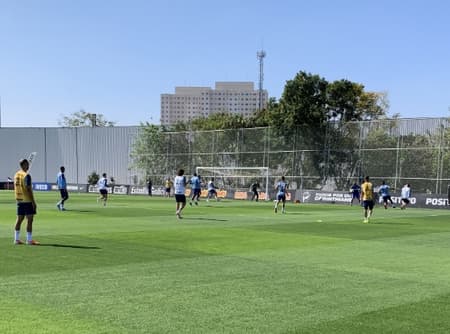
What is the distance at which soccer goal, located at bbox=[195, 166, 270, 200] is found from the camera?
54.9m

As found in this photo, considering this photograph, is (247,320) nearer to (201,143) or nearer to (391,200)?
(391,200)

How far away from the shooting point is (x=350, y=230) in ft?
66.5

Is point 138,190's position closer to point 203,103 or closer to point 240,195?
point 240,195

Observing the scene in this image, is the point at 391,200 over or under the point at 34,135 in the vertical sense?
under

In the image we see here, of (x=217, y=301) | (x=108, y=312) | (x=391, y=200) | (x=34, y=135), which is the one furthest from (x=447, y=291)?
(x=34, y=135)

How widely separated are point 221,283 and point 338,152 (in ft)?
138

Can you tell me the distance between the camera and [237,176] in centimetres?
5669

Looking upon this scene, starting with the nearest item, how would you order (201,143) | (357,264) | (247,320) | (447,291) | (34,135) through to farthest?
1. (247,320)
2. (447,291)
3. (357,264)
4. (201,143)
5. (34,135)

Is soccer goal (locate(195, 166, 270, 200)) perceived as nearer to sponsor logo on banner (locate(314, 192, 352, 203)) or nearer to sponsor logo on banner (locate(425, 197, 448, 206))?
sponsor logo on banner (locate(314, 192, 352, 203))

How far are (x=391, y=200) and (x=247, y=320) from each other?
35650mm

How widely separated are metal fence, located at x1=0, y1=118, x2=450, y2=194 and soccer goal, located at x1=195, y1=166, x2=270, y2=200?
14 cm

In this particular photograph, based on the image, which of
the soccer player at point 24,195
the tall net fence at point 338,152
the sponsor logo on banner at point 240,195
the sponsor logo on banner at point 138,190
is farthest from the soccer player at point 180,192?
the sponsor logo on banner at point 138,190

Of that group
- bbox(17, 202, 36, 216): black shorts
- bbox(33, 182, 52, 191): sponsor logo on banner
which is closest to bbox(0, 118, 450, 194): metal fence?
bbox(33, 182, 52, 191): sponsor logo on banner

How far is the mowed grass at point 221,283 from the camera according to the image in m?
7.11
